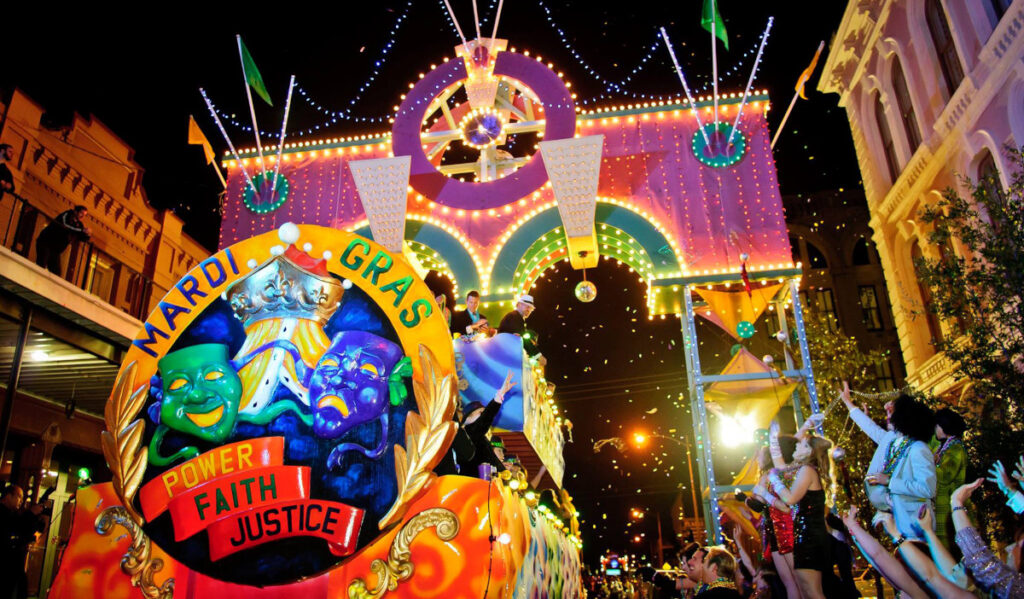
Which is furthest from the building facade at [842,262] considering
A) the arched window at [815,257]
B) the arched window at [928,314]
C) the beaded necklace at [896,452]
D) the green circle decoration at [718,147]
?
the beaded necklace at [896,452]

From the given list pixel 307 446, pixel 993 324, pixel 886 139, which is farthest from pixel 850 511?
pixel 886 139

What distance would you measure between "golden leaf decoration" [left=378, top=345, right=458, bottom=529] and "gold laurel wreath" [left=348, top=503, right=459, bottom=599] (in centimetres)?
11

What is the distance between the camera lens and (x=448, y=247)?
373 inches

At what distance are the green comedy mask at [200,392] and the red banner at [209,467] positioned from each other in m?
0.16

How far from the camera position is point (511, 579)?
404cm

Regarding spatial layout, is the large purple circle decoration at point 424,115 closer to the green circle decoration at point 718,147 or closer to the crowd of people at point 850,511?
the green circle decoration at point 718,147

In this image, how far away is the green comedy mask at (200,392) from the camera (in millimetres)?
4625

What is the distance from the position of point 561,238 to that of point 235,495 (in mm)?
6120

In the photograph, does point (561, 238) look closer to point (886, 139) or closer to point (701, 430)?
point (701, 430)

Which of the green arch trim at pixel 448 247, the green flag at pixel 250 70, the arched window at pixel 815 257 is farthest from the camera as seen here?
the arched window at pixel 815 257

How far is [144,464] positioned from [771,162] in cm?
806

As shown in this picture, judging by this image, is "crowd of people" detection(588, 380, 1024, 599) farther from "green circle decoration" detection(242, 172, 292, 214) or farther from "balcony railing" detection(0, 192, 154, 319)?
"balcony railing" detection(0, 192, 154, 319)

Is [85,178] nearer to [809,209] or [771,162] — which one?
[771,162]

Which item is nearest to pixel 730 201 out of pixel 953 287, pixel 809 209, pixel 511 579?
pixel 953 287
